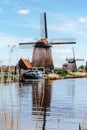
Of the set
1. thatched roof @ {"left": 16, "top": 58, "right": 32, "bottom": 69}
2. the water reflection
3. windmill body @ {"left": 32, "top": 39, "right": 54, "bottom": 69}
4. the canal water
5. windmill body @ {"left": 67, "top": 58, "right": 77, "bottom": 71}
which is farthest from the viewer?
windmill body @ {"left": 67, "top": 58, "right": 77, "bottom": 71}

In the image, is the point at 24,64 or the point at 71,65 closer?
the point at 24,64

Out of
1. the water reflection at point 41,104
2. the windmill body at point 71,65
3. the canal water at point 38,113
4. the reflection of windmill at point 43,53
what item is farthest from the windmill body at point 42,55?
the canal water at point 38,113

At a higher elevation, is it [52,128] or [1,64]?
[1,64]

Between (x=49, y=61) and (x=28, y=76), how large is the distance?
1487 cm

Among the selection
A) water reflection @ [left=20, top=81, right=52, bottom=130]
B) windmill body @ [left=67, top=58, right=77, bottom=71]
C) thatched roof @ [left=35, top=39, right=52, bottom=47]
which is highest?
thatched roof @ [left=35, top=39, right=52, bottom=47]

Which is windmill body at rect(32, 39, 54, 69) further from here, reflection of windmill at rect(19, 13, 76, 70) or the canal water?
the canal water

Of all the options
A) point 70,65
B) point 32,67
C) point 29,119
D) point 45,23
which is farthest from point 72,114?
point 70,65

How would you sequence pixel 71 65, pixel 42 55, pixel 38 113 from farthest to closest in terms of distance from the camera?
pixel 71 65 < pixel 42 55 < pixel 38 113

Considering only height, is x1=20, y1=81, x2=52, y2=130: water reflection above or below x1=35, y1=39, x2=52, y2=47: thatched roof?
below

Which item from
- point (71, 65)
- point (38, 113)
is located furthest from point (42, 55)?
point (38, 113)

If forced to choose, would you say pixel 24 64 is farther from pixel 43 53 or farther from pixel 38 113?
pixel 38 113

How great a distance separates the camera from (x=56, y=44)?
72312 mm

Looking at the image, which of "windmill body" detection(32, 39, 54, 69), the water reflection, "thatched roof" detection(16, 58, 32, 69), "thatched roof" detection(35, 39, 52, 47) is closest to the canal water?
the water reflection

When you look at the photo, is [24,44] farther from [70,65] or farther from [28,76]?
[70,65]
